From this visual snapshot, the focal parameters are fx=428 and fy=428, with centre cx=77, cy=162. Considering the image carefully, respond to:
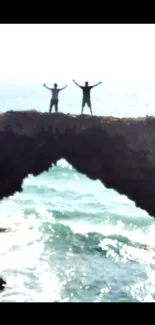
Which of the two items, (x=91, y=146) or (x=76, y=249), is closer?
(x=91, y=146)

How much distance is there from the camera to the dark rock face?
21500mm

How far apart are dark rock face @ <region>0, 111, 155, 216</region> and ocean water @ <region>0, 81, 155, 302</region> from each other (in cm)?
393

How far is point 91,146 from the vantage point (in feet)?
72.9

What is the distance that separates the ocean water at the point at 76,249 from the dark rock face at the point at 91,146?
12.9 feet

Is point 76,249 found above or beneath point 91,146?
beneath

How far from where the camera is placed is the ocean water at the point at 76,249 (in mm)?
18562

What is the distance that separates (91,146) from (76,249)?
676 cm

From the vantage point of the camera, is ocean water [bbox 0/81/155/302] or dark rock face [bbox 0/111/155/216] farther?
dark rock face [bbox 0/111/155/216]

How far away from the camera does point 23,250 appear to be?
24328mm
